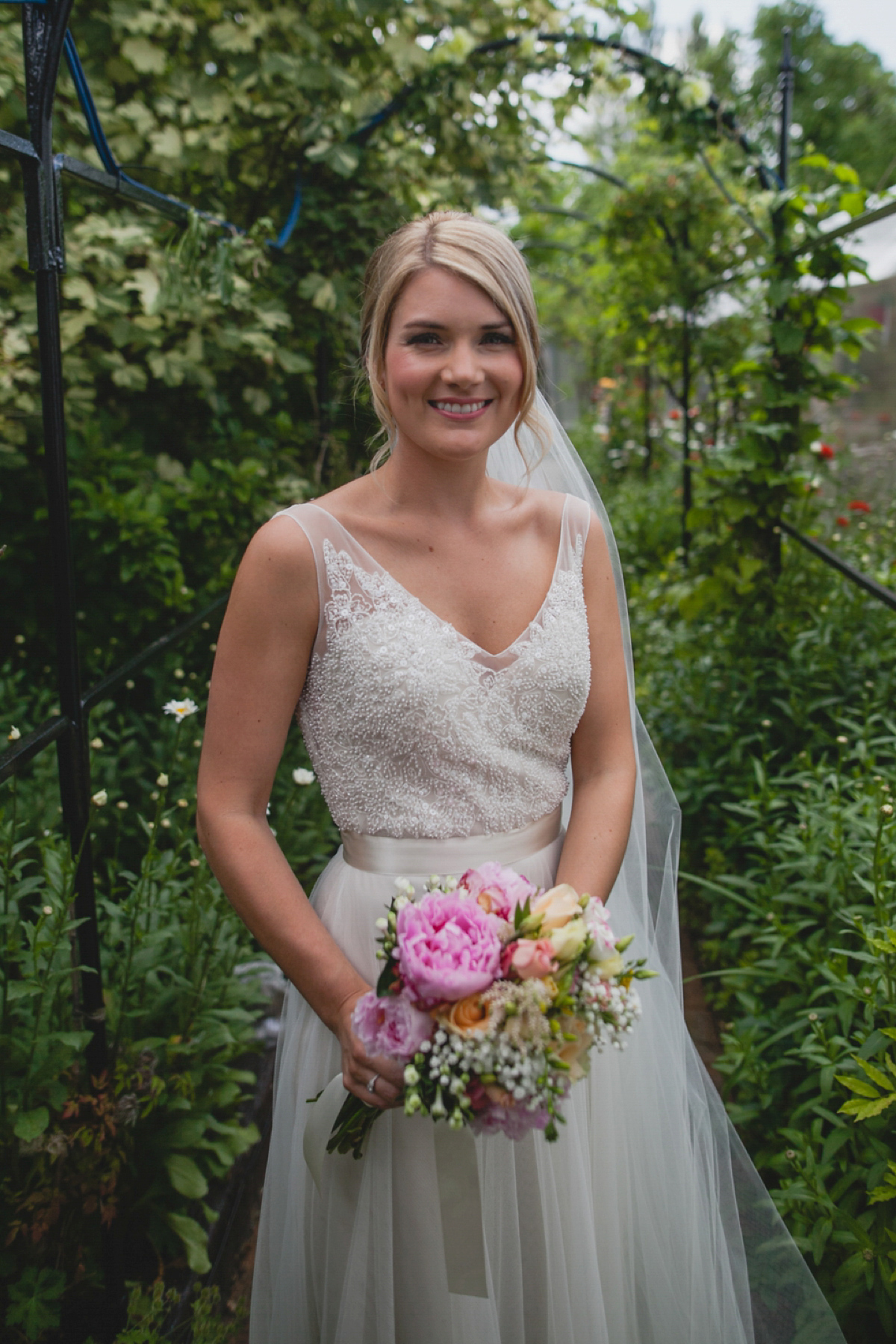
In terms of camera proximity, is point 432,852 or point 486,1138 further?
point 432,852

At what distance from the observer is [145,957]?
7.18 ft

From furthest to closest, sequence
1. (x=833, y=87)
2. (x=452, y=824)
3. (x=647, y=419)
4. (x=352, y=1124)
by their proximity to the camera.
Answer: (x=833, y=87) → (x=647, y=419) → (x=452, y=824) → (x=352, y=1124)

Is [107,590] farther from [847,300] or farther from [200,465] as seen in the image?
[847,300]

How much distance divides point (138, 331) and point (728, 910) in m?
2.90

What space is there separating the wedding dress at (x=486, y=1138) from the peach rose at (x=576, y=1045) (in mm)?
413

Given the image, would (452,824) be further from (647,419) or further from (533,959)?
(647,419)

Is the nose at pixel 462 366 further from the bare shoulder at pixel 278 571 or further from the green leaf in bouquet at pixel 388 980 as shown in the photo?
the green leaf in bouquet at pixel 388 980

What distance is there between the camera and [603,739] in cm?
166

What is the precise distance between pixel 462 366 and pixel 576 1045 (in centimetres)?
97

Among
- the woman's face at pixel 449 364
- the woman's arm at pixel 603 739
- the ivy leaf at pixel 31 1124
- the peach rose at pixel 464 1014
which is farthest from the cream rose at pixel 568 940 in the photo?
the ivy leaf at pixel 31 1124

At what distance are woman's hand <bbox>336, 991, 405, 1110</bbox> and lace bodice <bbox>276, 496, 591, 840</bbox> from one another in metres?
0.36

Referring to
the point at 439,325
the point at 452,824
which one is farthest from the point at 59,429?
the point at 452,824

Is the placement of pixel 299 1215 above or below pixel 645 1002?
below

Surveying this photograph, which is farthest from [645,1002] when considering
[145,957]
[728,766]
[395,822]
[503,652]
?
[728,766]
